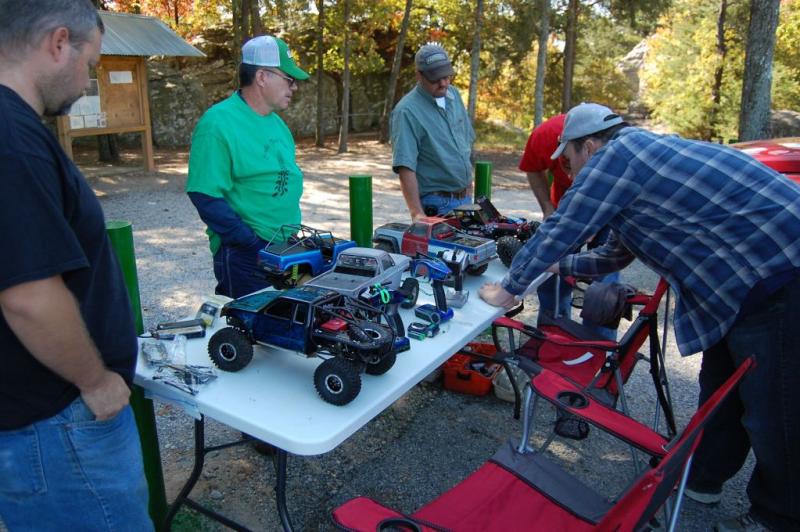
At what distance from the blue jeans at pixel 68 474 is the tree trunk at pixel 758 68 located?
882cm

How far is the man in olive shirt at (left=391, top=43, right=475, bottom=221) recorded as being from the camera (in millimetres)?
3887

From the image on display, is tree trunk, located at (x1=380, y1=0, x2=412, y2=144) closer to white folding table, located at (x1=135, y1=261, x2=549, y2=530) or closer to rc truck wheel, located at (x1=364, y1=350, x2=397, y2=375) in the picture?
white folding table, located at (x1=135, y1=261, x2=549, y2=530)

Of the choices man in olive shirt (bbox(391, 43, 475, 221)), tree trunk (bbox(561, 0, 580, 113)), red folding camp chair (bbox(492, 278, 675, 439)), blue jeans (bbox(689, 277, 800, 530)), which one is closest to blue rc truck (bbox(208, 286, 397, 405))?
red folding camp chair (bbox(492, 278, 675, 439))

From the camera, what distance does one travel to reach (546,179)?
4258mm

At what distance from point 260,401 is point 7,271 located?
34.5 inches

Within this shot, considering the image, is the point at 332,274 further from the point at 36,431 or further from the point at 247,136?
the point at 36,431

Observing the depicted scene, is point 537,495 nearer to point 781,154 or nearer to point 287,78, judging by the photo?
point 287,78

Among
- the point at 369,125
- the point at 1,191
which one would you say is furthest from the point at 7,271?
the point at 369,125

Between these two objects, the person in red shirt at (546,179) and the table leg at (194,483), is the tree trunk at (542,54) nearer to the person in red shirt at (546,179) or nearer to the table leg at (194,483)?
the person in red shirt at (546,179)

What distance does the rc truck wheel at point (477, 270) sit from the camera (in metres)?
3.17

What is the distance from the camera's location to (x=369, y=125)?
21.4 m

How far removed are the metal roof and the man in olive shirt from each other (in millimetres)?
8258

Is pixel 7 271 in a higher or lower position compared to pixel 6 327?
higher

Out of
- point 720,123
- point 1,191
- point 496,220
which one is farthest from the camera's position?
point 720,123
